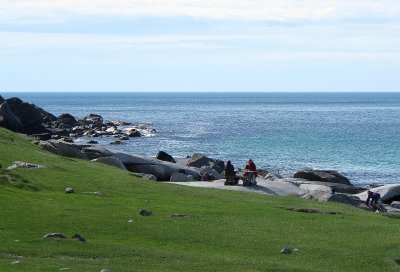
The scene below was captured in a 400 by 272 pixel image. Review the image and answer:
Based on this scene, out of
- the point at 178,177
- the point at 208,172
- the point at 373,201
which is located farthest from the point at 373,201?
the point at 208,172

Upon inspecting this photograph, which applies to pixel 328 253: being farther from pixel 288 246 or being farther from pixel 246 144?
pixel 246 144

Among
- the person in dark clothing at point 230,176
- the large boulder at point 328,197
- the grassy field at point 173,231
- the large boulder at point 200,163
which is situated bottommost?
the large boulder at point 200,163

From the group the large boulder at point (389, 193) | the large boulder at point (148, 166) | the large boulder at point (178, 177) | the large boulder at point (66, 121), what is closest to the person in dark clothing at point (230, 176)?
the large boulder at point (178, 177)

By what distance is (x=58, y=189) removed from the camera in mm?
36312

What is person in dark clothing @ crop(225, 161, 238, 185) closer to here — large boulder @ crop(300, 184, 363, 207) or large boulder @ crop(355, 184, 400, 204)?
large boulder @ crop(300, 184, 363, 207)

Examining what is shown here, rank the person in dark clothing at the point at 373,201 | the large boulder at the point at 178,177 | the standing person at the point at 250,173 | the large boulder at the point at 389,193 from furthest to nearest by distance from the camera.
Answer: the large boulder at the point at 389,193
the large boulder at the point at 178,177
the standing person at the point at 250,173
the person in dark clothing at the point at 373,201

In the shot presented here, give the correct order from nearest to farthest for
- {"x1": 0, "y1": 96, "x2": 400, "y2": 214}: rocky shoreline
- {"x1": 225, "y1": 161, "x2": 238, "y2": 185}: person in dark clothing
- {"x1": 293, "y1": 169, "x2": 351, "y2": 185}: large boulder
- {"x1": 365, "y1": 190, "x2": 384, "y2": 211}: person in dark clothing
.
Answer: {"x1": 365, "y1": 190, "x2": 384, "y2": 211}: person in dark clothing, {"x1": 0, "y1": 96, "x2": 400, "y2": 214}: rocky shoreline, {"x1": 225, "y1": 161, "x2": 238, "y2": 185}: person in dark clothing, {"x1": 293, "y1": 169, "x2": 351, "y2": 185}: large boulder

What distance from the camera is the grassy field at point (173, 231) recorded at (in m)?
22.5

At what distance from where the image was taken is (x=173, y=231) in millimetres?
27219

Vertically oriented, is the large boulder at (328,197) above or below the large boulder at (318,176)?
above

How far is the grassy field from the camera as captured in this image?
74.0 feet

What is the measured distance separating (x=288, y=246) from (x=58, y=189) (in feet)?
45.6

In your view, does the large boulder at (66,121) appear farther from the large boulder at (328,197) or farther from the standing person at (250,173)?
the large boulder at (328,197)

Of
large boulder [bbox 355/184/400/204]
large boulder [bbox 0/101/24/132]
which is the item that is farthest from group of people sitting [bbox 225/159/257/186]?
large boulder [bbox 0/101/24/132]
